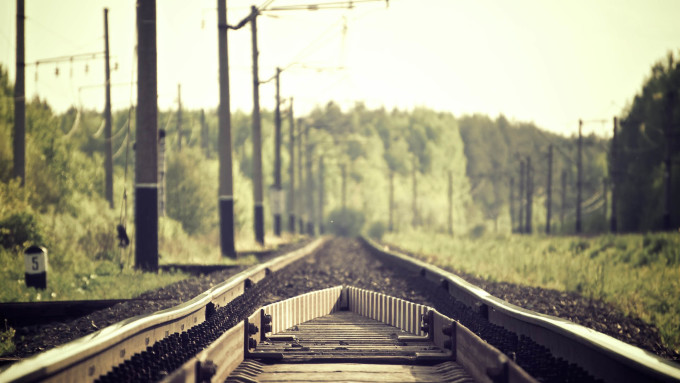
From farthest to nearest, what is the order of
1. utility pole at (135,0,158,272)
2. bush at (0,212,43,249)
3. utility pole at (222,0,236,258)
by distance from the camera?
utility pole at (222,0,236,258)
bush at (0,212,43,249)
utility pole at (135,0,158,272)

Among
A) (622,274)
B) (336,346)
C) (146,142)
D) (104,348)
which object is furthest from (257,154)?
(104,348)

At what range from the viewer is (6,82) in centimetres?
3606

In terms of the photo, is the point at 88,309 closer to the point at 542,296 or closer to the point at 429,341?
the point at 429,341

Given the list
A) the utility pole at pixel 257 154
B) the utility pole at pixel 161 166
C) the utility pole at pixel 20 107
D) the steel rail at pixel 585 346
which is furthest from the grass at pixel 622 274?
the utility pole at pixel 20 107

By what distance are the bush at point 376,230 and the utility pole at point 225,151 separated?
6655 centimetres

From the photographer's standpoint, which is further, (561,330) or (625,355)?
(561,330)

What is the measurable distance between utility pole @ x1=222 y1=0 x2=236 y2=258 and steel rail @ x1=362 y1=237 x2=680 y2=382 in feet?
49.4

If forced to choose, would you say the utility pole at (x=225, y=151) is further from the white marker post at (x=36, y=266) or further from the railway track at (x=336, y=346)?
the railway track at (x=336, y=346)

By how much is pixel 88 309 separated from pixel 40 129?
1016 inches

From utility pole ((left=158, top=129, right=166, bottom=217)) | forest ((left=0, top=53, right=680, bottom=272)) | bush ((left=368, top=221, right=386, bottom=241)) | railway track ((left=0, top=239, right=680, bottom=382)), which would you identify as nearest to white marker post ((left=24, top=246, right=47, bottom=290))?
forest ((left=0, top=53, right=680, bottom=272))

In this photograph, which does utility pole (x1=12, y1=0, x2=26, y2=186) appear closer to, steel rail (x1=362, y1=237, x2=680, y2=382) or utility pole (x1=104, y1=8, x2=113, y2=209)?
utility pole (x1=104, y1=8, x2=113, y2=209)

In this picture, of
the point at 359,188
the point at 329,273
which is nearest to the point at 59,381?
the point at 329,273

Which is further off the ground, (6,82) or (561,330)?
(6,82)

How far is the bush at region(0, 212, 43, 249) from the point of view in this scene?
733 inches
